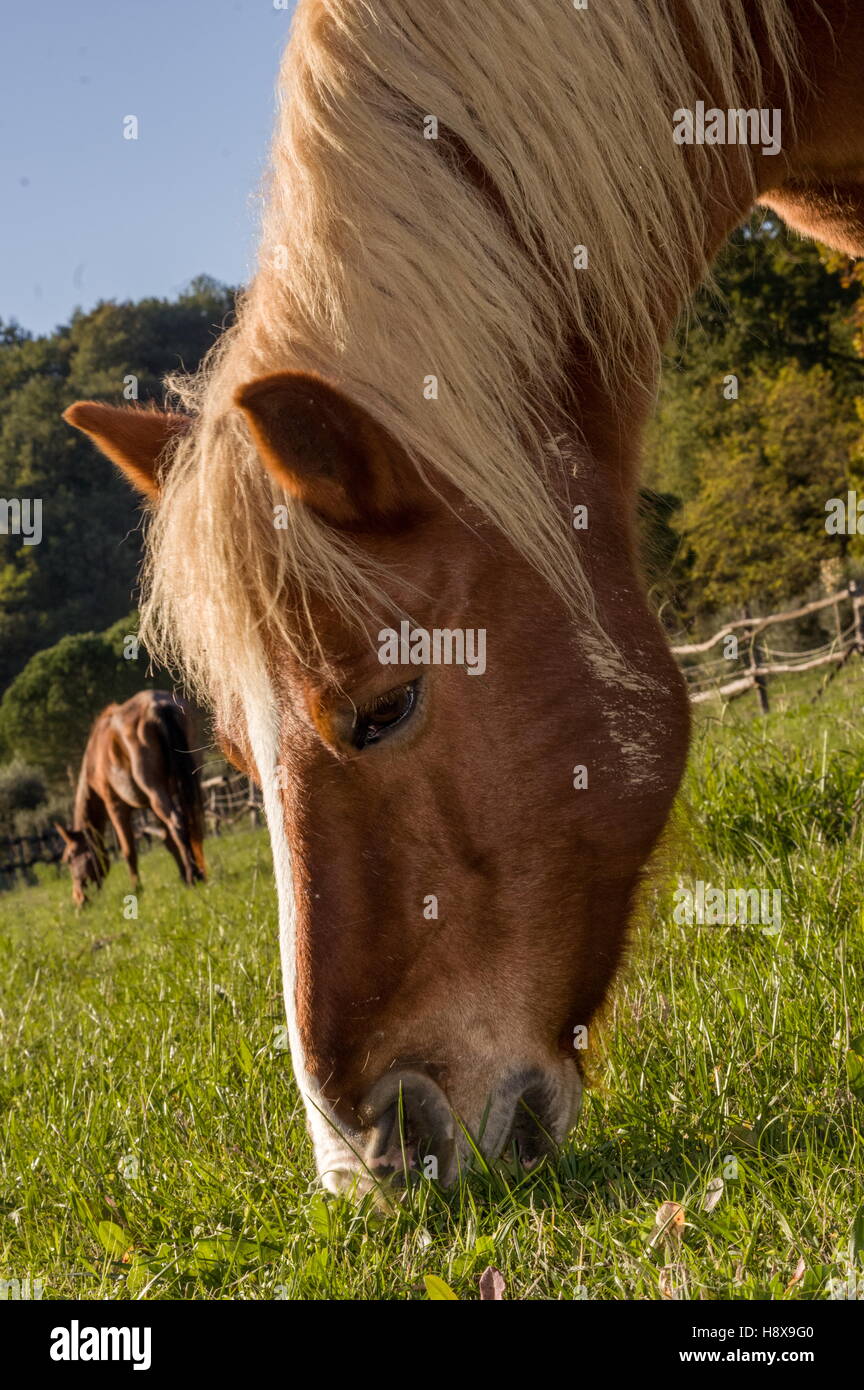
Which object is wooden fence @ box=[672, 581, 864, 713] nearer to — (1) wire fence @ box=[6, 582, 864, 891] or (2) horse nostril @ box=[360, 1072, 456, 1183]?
(1) wire fence @ box=[6, 582, 864, 891]

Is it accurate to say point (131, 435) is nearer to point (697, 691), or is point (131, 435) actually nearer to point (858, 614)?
point (697, 691)

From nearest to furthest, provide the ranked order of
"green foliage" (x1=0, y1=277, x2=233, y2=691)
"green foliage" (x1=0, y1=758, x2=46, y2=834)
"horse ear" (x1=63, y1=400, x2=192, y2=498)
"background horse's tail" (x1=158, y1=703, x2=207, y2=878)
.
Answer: "horse ear" (x1=63, y1=400, x2=192, y2=498) → "background horse's tail" (x1=158, y1=703, x2=207, y2=878) → "green foliage" (x1=0, y1=758, x2=46, y2=834) → "green foliage" (x1=0, y1=277, x2=233, y2=691)

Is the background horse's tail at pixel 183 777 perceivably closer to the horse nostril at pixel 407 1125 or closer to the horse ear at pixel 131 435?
the horse ear at pixel 131 435

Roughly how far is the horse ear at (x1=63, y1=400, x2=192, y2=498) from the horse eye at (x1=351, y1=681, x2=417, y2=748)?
789mm

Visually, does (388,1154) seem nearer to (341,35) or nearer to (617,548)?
(617,548)

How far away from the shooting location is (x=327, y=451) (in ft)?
5.53

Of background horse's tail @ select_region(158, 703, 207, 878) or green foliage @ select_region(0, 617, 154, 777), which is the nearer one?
background horse's tail @ select_region(158, 703, 207, 878)

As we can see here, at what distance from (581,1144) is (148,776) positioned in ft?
32.0

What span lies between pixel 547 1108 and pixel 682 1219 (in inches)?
A: 11.5

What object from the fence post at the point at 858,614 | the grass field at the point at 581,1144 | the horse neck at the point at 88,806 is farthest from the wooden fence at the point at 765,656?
the horse neck at the point at 88,806

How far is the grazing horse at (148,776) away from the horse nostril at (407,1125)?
8.69m

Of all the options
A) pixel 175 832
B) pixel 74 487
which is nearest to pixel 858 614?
pixel 175 832

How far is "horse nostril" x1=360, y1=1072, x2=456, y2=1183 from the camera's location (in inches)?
69.1

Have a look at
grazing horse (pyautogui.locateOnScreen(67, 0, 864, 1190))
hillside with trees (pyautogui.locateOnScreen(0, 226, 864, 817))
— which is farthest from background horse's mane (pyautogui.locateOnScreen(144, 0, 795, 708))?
hillside with trees (pyautogui.locateOnScreen(0, 226, 864, 817))
